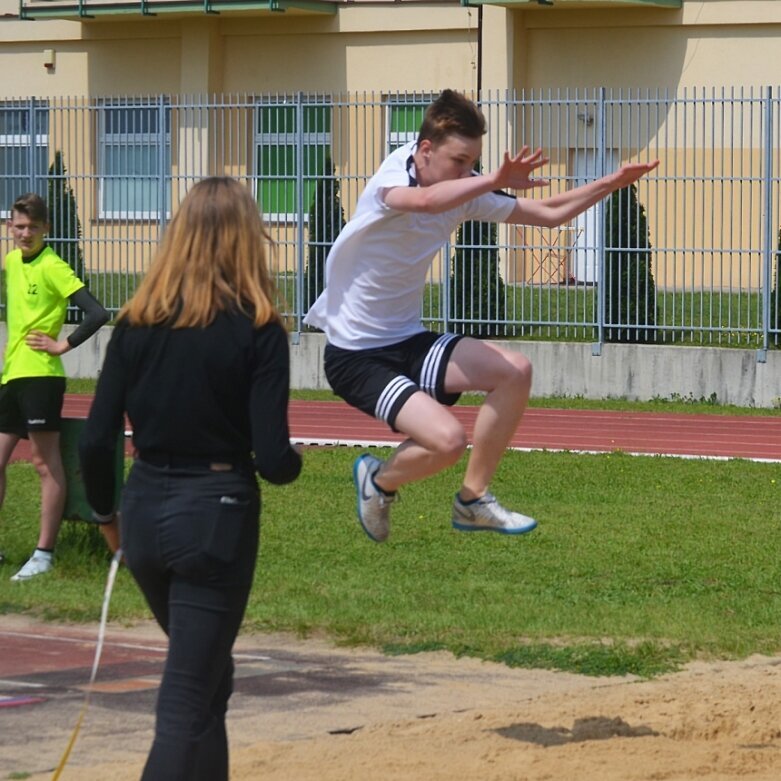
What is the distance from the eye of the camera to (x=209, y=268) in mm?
5098

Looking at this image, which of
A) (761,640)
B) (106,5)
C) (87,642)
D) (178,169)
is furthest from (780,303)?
(106,5)

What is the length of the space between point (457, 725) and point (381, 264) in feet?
6.38

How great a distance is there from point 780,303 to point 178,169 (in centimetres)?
775

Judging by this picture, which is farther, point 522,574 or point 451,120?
point 522,574

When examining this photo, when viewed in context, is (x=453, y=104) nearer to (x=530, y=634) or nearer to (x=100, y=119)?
(x=530, y=634)

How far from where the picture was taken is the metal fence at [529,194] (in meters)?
19.8

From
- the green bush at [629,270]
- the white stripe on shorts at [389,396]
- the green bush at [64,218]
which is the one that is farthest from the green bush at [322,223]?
the white stripe on shorts at [389,396]

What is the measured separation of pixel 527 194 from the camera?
24.0 metres

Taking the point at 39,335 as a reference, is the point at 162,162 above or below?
above

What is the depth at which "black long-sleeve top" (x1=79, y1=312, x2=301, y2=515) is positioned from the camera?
504 cm

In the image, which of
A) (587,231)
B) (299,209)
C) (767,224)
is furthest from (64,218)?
(767,224)

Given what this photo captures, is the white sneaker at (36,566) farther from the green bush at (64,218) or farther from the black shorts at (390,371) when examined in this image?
the green bush at (64,218)

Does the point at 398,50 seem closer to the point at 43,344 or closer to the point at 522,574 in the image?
the point at 522,574

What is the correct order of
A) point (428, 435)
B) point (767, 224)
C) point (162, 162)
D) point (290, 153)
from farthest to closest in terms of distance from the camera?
point (290, 153), point (162, 162), point (767, 224), point (428, 435)
